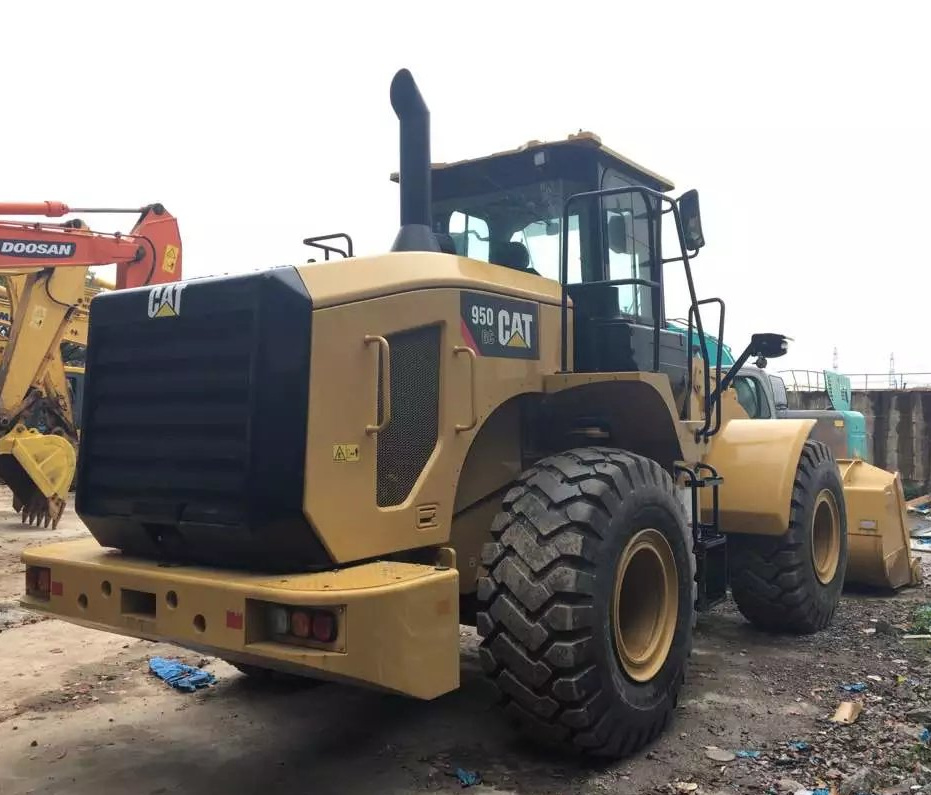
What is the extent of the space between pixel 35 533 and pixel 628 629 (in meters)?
9.15

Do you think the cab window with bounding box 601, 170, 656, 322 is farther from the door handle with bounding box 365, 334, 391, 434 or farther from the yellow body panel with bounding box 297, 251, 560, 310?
the door handle with bounding box 365, 334, 391, 434

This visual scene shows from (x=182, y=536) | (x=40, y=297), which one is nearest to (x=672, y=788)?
(x=182, y=536)

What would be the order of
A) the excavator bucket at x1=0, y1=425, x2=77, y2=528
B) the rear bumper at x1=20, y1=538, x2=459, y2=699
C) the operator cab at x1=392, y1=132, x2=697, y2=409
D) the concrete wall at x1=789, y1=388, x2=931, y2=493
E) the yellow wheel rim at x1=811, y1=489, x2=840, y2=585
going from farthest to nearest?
the concrete wall at x1=789, y1=388, x2=931, y2=493 < the excavator bucket at x1=0, y1=425, x2=77, y2=528 < the yellow wheel rim at x1=811, y1=489, x2=840, y2=585 < the operator cab at x1=392, y1=132, x2=697, y2=409 < the rear bumper at x1=20, y1=538, x2=459, y2=699

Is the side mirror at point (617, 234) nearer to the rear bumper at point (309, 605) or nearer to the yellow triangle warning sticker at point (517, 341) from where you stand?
the yellow triangle warning sticker at point (517, 341)

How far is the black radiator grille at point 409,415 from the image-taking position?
358cm

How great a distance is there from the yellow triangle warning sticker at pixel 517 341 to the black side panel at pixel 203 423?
1176 millimetres

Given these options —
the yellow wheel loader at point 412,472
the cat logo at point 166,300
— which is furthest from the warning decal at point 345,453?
the cat logo at point 166,300

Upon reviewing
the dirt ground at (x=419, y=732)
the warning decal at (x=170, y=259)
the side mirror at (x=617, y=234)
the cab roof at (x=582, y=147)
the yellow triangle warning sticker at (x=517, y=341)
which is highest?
the warning decal at (x=170, y=259)

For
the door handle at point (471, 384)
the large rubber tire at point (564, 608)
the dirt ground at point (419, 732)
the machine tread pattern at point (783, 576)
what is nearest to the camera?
the large rubber tire at point (564, 608)

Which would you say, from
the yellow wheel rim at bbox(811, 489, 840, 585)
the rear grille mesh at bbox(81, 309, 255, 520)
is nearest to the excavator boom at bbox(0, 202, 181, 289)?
the rear grille mesh at bbox(81, 309, 255, 520)

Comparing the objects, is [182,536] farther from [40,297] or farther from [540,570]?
[40,297]

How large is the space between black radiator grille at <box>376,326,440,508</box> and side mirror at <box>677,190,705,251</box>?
6.56ft

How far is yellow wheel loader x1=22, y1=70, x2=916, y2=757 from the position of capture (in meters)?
3.26

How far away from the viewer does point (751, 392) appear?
30.5ft
